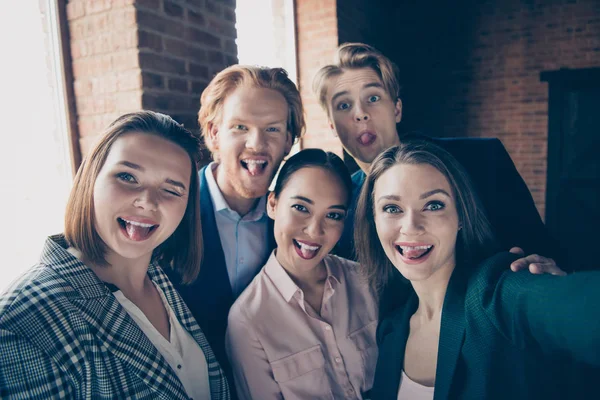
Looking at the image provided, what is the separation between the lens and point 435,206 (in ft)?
4.43

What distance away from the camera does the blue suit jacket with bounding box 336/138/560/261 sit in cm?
172

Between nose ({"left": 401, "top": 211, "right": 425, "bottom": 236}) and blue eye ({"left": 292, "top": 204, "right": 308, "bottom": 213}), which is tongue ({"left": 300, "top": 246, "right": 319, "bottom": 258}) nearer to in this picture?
blue eye ({"left": 292, "top": 204, "right": 308, "bottom": 213})

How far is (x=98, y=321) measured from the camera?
1118 millimetres

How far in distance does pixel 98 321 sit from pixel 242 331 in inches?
19.7

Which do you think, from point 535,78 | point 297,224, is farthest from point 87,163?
point 535,78

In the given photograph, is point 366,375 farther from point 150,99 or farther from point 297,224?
point 150,99

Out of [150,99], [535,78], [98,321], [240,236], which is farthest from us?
[535,78]

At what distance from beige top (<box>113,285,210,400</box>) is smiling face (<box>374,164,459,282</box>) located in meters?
0.76

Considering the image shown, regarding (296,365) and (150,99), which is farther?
(150,99)

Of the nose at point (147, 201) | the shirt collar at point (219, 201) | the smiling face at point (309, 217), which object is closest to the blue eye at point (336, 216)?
the smiling face at point (309, 217)

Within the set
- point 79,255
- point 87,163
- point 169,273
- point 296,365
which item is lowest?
point 296,365

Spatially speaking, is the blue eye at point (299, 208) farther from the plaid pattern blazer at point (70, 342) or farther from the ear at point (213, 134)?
the plaid pattern blazer at point (70, 342)

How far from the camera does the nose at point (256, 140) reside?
176 centimetres

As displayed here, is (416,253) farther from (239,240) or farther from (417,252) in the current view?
(239,240)
